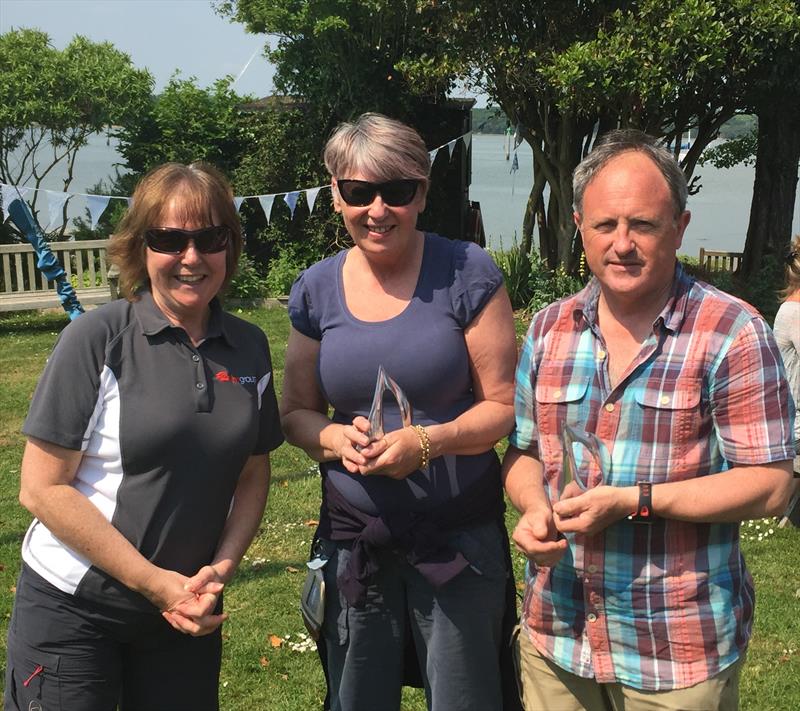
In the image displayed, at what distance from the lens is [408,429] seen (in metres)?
2.44

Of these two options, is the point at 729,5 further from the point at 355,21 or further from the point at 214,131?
the point at 214,131

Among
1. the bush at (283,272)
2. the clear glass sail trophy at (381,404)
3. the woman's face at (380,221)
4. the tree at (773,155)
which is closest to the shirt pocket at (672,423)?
the clear glass sail trophy at (381,404)

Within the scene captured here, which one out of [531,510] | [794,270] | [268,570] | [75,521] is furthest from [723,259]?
[75,521]

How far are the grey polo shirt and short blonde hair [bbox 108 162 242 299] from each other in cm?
11

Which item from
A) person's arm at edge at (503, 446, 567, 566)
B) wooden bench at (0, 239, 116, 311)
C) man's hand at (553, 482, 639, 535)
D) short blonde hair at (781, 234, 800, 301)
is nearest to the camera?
man's hand at (553, 482, 639, 535)

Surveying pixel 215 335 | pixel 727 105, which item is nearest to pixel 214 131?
pixel 727 105

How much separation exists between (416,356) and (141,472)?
77 cm

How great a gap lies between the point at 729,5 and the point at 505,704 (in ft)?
32.0

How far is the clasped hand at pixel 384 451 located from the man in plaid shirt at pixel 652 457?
1.19ft

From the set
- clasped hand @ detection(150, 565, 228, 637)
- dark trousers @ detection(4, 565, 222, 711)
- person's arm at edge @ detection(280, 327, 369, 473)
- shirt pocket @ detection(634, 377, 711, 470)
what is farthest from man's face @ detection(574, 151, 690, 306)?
dark trousers @ detection(4, 565, 222, 711)

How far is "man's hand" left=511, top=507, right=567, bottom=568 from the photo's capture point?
2154 mm

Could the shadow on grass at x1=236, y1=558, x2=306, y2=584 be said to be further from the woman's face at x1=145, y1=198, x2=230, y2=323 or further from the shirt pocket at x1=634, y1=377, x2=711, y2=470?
the shirt pocket at x1=634, y1=377, x2=711, y2=470

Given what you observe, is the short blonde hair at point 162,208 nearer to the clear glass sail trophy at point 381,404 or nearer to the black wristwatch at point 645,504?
the clear glass sail trophy at point 381,404

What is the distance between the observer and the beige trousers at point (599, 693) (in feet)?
7.06
